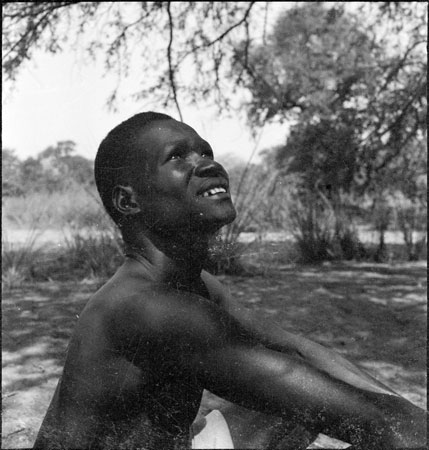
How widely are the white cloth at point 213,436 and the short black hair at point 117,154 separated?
20.4 inches

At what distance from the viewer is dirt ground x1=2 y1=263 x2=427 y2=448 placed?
3127 millimetres

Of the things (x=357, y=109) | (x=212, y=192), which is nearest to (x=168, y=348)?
(x=212, y=192)

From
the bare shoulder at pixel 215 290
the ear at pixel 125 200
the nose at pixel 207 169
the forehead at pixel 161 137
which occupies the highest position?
the forehead at pixel 161 137

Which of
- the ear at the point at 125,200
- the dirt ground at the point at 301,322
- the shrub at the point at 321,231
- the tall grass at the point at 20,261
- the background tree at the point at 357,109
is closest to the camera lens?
the ear at the point at 125,200

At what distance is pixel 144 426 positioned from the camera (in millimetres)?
1224

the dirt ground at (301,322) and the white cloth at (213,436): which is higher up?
the white cloth at (213,436)

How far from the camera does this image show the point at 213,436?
1.29m

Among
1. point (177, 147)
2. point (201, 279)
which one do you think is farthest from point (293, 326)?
point (177, 147)

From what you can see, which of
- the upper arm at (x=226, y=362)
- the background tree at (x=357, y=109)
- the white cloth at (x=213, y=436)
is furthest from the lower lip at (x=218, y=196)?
the background tree at (x=357, y=109)

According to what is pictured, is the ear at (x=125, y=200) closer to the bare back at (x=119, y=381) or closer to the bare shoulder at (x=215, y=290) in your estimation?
the bare back at (x=119, y=381)

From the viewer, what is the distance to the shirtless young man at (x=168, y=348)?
110 centimetres

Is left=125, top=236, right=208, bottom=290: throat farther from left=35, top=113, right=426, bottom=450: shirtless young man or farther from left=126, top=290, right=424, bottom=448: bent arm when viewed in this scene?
left=126, top=290, right=424, bottom=448: bent arm

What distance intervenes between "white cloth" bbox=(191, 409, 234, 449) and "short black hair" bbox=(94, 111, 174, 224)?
0.52 meters

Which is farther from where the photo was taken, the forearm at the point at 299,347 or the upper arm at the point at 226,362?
the forearm at the point at 299,347
